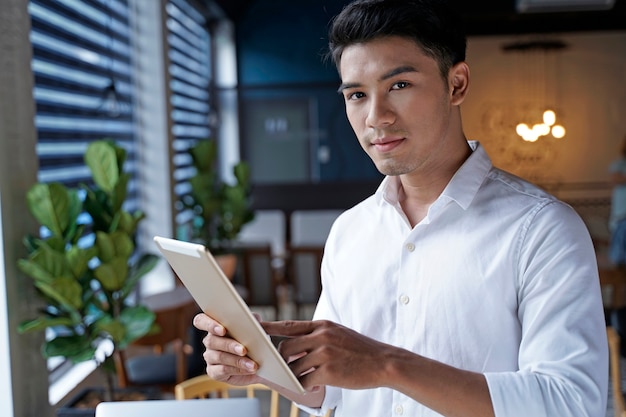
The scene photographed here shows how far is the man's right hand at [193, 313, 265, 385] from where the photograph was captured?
118 cm

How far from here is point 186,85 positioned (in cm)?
745

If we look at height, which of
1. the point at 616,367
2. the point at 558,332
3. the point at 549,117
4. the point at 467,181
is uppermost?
the point at 549,117

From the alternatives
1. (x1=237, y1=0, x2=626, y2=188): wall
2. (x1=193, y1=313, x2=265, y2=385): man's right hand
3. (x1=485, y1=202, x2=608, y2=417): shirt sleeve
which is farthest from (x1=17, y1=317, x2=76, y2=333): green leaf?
(x1=237, y1=0, x2=626, y2=188): wall

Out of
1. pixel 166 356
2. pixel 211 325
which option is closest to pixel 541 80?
pixel 166 356

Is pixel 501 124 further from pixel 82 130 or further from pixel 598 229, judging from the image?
pixel 82 130

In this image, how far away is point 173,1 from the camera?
675 centimetres

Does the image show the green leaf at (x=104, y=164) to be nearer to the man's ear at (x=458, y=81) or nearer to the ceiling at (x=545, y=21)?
the man's ear at (x=458, y=81)

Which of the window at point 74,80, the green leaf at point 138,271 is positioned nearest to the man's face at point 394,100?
the green leaf at point 138,271

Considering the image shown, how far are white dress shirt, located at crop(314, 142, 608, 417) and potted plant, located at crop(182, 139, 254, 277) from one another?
13.9 ft

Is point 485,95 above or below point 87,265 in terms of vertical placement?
above

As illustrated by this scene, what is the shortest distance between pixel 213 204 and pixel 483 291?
4.93 m

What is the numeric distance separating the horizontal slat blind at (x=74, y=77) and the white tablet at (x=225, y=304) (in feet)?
9.51

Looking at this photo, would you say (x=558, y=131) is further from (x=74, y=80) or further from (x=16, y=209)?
(x=16, y=209)

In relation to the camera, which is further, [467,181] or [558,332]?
[467,181]
